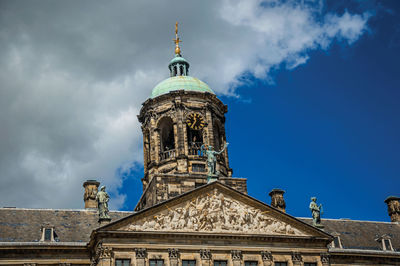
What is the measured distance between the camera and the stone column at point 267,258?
37531 millimetres

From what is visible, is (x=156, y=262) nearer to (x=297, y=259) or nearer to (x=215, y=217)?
(x=215, y=217)

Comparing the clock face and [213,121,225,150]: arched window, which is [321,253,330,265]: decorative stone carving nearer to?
[213,121,225,150]: arched window

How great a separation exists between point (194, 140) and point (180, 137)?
1.22 m

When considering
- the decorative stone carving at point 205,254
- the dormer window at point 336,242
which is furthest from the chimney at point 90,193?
the dormer window at point 336,242

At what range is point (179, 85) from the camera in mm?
44906

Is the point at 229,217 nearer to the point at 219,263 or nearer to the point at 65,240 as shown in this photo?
the point at 219,263

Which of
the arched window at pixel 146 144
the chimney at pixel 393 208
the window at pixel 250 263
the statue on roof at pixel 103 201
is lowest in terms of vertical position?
the window at pixel 250 263

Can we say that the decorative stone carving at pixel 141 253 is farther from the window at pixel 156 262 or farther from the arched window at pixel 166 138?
the arched window at pixel 166 138

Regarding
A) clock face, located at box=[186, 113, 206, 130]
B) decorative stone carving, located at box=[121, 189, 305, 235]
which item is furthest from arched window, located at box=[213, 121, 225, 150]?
decorative stone carving, located at box=[121, 189, 305, 235]

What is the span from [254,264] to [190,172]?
7257 millimetres

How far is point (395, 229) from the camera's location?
4697 cm

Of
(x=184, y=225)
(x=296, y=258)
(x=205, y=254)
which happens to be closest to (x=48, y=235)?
(x=184, y=225)

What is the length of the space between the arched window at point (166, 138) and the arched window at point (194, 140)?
4.01 ft

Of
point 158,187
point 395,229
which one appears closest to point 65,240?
point 158,187
